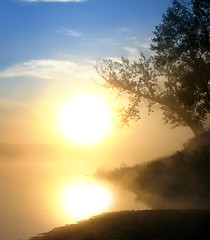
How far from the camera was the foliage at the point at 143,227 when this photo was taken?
40.0 feet

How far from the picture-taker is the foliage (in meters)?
12.2

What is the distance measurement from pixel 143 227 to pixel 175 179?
15.9 meters

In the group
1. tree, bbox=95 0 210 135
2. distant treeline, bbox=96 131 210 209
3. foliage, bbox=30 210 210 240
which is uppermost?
tree, bbox=95 0 210 135

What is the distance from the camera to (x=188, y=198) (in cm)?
2450

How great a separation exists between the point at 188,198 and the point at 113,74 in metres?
21.0

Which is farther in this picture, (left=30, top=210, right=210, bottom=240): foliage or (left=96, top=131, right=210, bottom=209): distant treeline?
(left=96, top=131, right=210, bottom=209): distant treeline

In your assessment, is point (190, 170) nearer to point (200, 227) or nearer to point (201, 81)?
point (201, 81)

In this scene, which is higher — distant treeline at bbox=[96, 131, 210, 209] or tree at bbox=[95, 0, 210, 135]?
tree at bbox=[95, 0, 210, 135]

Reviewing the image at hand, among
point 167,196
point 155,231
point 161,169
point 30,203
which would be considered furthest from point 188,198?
point 155,231

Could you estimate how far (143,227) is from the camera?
13.1 metres

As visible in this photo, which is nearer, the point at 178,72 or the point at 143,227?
the point at 143,227

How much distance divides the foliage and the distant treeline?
841 centimetres

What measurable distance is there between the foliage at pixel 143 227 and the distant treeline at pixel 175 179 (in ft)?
27.6

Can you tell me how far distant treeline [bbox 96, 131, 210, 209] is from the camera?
23.9 meters
